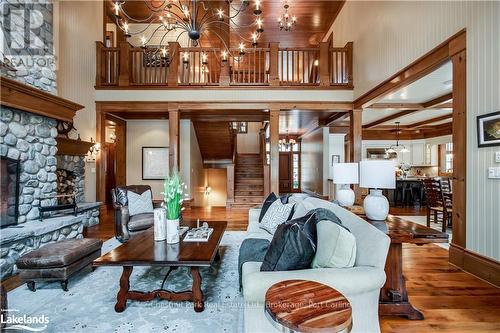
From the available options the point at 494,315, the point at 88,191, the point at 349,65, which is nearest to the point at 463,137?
the point at 494,315

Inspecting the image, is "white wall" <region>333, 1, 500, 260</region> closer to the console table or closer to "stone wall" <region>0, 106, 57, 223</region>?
the console table

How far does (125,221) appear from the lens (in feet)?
12.8

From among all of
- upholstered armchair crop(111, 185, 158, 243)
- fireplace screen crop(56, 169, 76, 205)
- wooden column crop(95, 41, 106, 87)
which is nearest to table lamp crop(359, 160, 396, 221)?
upholstered armchair crop(111, 185, 158, 243)

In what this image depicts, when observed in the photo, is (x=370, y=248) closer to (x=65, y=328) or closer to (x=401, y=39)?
(x=65, y=328)

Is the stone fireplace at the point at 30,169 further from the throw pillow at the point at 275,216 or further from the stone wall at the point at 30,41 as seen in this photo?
the throw pillow at the point at 275,216

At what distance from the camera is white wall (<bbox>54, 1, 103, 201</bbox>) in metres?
5.54

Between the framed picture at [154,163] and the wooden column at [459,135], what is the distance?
676 cm

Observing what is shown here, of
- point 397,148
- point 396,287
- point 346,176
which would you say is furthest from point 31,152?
point 397,148

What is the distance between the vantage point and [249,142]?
10.9 m

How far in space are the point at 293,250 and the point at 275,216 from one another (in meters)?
1.44

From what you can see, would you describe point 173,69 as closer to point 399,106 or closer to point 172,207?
point 172,207

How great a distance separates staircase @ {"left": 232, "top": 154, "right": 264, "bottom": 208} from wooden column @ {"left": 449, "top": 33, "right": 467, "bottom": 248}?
5009mm

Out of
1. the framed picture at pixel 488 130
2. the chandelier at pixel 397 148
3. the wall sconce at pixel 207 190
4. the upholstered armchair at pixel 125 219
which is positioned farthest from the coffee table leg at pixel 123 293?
the chandelier at pixel 397 148

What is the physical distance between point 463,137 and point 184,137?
6411 mm
